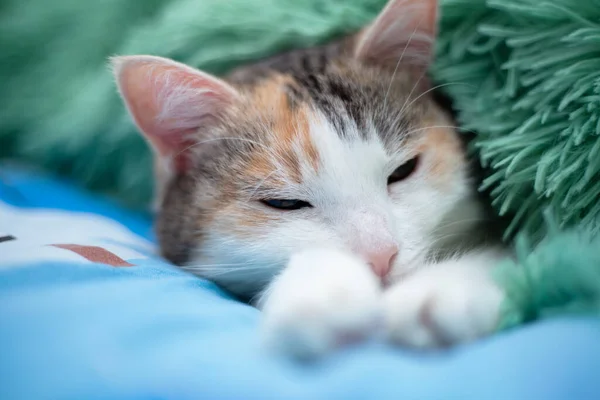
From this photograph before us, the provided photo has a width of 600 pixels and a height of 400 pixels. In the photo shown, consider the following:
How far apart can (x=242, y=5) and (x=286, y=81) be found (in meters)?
0.24

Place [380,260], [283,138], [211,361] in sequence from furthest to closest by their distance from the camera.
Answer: [283,138], [380,260], [211,361]

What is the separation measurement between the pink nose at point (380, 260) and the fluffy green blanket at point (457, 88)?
13 centimetres

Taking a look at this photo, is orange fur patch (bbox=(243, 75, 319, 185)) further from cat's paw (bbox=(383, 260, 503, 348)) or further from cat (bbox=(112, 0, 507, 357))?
cat's paw (bbox=(383, 260, 503, 348))

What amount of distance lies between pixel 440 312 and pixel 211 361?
18cm

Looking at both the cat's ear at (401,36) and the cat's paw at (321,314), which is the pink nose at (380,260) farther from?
the cat's ear at (401,36)

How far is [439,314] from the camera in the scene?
0.45 meters

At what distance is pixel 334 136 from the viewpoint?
69cm

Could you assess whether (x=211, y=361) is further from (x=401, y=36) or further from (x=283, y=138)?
(x=401, y=36)

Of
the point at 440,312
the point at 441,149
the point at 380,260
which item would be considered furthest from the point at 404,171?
Result: the point at 440,312

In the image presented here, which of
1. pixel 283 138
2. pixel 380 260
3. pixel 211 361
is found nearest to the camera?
pixel 211 361

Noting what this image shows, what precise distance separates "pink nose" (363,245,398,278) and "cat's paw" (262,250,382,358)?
0.37ft

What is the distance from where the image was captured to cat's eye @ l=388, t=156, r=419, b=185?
72cm

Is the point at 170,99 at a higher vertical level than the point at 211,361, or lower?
higher

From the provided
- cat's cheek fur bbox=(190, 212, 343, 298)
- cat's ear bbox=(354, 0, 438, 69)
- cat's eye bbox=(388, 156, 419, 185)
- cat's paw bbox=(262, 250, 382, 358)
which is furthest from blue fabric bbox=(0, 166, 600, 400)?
cat's ear bbox=(354, 0, 438, 69)
